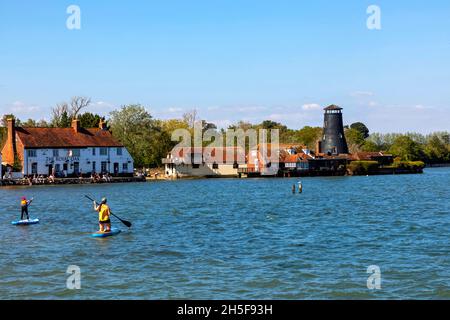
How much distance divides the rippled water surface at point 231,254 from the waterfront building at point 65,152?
47.9 metres

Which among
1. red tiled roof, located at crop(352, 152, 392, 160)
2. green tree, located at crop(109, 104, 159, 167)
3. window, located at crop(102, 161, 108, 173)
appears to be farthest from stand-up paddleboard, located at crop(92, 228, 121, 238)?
red tiled roof, located at crop(352, 152, 392, 160)

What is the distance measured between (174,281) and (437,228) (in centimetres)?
2257

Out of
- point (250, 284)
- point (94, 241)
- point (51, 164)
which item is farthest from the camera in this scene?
point (51, 164)

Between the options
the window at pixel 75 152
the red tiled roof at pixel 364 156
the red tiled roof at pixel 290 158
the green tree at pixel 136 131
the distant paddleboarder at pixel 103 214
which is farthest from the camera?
the red tiled roof at pixel 364 156

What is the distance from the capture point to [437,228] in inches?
1623

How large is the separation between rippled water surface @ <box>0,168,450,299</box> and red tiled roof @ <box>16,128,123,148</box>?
4898 centimetres

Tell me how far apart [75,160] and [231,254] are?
265ft

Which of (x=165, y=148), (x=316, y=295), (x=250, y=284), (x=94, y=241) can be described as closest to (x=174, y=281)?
(x=250, y=284)

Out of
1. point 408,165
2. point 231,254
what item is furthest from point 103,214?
point 408,165

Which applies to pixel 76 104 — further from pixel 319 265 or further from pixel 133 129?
pixel 319 265

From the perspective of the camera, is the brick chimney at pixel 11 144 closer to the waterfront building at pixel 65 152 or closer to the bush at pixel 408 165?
the waterfront building at pixel 65 152

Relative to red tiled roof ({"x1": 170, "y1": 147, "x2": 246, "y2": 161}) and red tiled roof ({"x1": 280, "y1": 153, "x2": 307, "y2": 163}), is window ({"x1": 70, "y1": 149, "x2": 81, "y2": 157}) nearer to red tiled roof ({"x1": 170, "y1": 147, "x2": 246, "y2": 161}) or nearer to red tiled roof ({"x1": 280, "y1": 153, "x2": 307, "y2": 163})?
red tiled roof ({"x1": 170, "y1": 147, "x2": 246, "y2": 161})

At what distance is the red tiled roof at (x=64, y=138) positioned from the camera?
10275 centimetres

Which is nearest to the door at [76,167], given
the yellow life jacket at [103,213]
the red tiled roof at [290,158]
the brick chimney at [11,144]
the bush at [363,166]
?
the brick chimney at [11,144]
